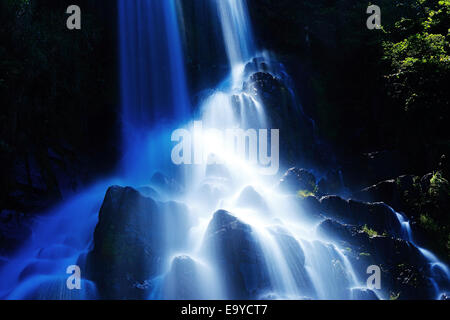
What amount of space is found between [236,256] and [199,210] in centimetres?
334

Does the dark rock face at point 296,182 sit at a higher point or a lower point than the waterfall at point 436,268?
higher

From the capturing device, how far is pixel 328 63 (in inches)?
853

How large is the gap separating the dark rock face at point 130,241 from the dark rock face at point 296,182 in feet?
14.4

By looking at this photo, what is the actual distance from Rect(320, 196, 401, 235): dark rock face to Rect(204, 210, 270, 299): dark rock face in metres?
4.14

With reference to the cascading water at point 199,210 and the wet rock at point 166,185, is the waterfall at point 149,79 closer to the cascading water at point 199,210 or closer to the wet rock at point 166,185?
the cascading water at point 199,210

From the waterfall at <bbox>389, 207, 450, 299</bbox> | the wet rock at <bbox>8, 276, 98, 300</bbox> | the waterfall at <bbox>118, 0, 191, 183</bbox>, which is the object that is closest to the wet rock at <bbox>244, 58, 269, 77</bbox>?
the waterfall at <bbox>118, 0, 191, 183</bbox>

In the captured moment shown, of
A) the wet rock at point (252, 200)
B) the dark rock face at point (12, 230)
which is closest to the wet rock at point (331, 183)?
the wet rock at point (252, 200)

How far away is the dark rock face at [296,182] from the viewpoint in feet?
42.4

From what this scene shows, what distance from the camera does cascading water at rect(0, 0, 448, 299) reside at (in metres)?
8.58

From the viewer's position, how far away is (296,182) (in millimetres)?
12992

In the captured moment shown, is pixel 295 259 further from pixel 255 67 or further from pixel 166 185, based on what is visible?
pixel 255 67

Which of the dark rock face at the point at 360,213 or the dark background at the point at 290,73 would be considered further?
the dark rock face at the point at 360,213

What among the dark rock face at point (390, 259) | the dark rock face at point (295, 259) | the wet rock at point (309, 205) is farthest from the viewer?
the wet rock at point (309, 205)
